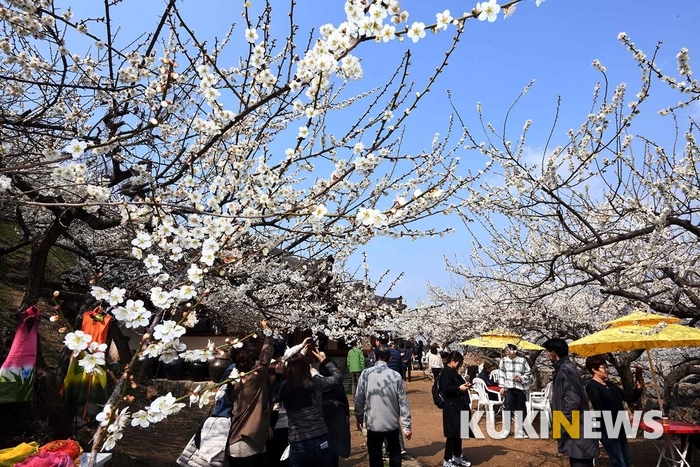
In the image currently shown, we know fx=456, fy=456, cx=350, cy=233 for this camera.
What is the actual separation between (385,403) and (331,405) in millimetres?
649

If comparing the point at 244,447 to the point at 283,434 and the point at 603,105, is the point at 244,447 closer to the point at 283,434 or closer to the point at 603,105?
the point at 283,434

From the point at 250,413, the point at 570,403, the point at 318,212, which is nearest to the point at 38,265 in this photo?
the point at 250,413

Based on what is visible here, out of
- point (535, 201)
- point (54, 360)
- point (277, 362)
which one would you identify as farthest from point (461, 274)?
point (54, 360)

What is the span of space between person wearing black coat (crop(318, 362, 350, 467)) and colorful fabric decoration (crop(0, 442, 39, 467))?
2.64 m

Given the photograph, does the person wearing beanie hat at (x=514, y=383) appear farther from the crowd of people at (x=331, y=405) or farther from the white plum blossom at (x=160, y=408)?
the white plum blossom at (x=160, y=408)

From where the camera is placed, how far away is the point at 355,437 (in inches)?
337

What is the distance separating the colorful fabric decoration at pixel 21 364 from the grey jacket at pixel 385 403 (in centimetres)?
328

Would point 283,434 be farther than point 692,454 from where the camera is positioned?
No

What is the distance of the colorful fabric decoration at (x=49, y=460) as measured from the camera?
2.57 meters

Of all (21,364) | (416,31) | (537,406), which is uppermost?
(416,31)

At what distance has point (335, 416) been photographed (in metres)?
4.94

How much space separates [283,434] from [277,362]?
91cm

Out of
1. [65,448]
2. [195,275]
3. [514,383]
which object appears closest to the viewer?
[195,275]

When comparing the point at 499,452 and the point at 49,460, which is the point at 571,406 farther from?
the point at 49,460
